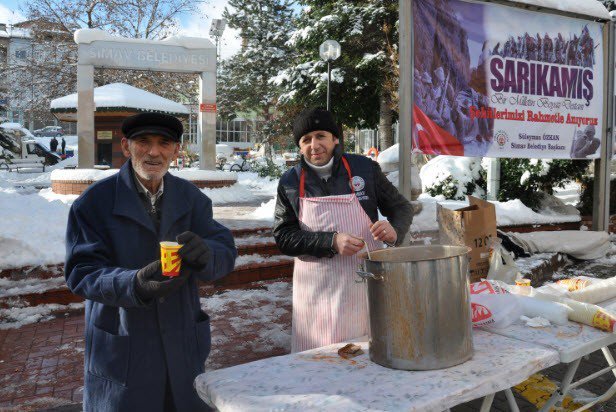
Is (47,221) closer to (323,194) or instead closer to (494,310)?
(323,194)

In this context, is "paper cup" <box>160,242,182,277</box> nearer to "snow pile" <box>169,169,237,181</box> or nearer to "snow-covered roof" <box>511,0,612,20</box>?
"snow-covered roof" <box>511,0,612,20</box>

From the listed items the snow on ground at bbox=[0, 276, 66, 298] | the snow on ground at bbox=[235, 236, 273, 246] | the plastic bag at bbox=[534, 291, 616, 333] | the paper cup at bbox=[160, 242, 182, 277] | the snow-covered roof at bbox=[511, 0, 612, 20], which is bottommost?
the snow on ground at bbox=[0, 276, 66, 298]

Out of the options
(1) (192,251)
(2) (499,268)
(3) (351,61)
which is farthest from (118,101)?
(1) (192,251)

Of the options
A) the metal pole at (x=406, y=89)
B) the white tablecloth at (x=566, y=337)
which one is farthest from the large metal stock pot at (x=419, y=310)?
the metal pole at (x=406, y=89)

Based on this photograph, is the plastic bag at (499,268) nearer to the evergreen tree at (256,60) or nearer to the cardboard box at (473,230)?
the cardboard box at (473,230)

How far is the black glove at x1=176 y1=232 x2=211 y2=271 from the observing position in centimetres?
173

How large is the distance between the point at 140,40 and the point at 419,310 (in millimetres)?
13319

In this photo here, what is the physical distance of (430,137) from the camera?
4.96 meters

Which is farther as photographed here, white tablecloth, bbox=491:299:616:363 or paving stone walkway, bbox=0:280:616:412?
paving stone walkway, bbox=0:280:616:412

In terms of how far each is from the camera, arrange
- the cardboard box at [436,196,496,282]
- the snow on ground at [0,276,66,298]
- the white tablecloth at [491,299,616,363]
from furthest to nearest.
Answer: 1. the snow on ground at [0,276,66,298]
2. the cardboard box at [436,196,496,282]
3. the white tablecloth at [491,299,616,363]

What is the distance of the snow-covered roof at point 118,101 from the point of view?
15.0m

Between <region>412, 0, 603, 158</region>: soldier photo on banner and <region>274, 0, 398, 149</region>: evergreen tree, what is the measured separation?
9.20 m

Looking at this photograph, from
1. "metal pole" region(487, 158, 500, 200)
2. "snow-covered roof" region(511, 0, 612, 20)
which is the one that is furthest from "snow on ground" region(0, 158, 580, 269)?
"snow-covered roof" region(511, 0, 612, 20)

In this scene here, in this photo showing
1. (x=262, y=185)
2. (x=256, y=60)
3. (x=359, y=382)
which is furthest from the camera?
(x=256, y=60)
